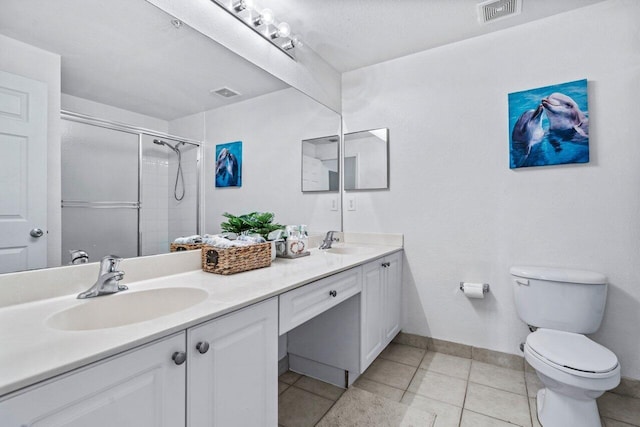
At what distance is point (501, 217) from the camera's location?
2.07m

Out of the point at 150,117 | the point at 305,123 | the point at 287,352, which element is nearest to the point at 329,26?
the point at 305,123

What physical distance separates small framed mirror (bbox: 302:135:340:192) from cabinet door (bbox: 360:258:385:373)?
795mm

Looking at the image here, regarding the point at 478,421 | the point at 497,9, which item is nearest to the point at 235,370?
the point at 478,421

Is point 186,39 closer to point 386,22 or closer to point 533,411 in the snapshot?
point 386,22

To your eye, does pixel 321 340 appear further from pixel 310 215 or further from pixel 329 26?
pixel 329 26

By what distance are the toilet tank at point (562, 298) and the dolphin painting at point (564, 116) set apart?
830 millimetres

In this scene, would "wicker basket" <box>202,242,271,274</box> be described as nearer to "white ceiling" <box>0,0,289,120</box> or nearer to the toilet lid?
"white ceiling" <box>0,0,289,120</box>

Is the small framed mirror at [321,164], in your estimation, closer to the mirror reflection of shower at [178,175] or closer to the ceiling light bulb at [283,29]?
the ceiling light bulb at [283,29]

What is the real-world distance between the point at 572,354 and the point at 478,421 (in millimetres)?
552

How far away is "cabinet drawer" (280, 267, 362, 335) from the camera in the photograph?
3.96 feet

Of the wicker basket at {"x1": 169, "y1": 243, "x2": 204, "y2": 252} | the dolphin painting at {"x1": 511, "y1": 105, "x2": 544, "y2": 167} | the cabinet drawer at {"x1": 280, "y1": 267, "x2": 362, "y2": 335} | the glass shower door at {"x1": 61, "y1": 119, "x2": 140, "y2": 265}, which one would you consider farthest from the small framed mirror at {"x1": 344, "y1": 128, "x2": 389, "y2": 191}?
the glass shower door at {"x1": 61, "y1": 119, "x2": 140, "y2": 265}

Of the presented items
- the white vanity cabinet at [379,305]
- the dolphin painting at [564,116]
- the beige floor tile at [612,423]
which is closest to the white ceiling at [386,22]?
the dolphin painting at [564,116]

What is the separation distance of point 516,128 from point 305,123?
56.0 inches

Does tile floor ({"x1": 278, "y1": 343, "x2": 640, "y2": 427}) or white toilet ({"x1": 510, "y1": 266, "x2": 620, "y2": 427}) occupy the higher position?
white toilet ({"x1": 510, "y1": 266, "x2": 620, "y2": 427})
